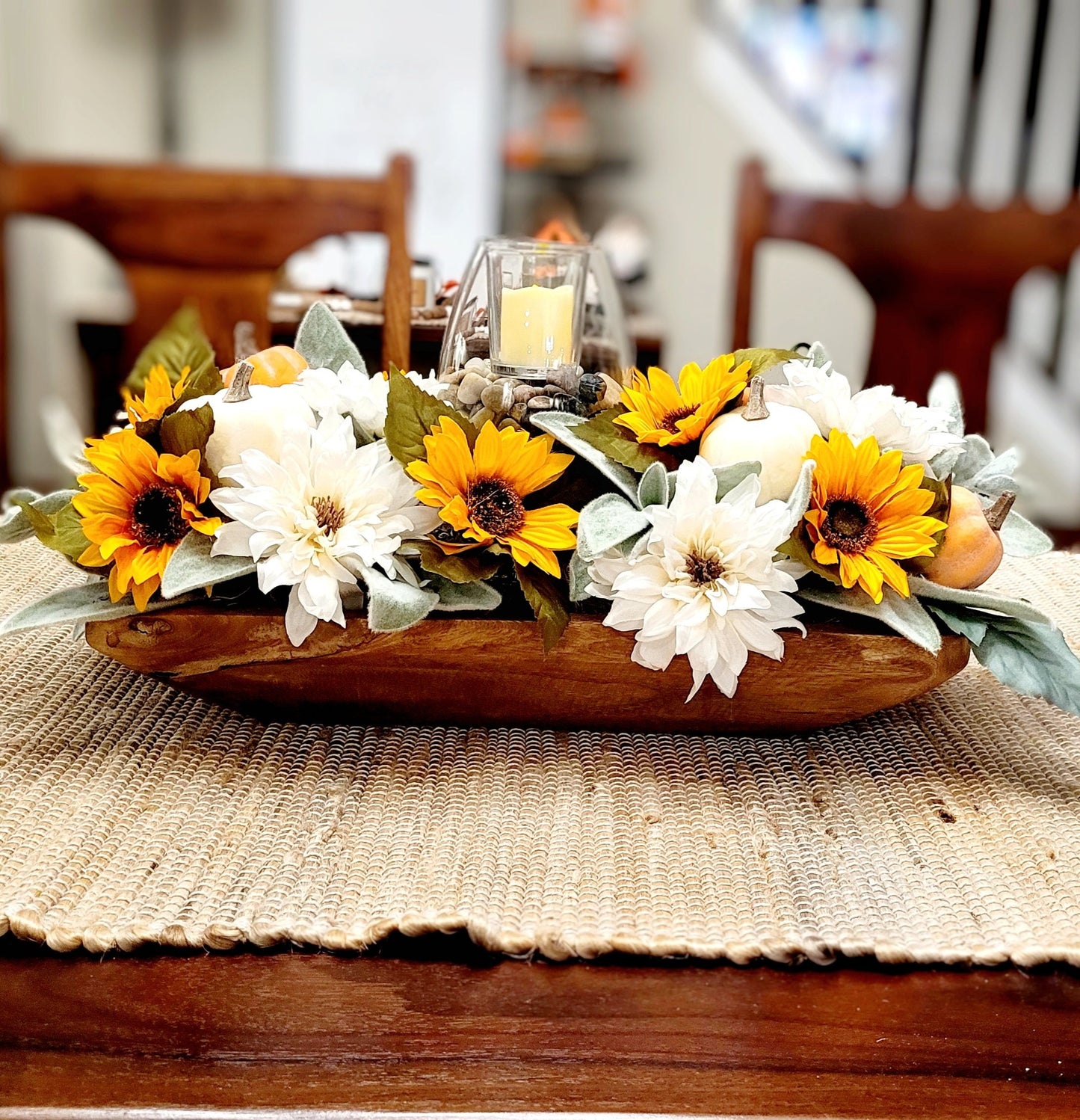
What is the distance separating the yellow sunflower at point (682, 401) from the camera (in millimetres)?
602

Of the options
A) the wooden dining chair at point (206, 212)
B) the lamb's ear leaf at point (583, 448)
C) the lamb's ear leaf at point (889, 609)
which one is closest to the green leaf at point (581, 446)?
the lamb's ear leaf at point (583, 448)

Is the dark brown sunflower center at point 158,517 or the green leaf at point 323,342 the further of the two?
the green leaf at point 323,342

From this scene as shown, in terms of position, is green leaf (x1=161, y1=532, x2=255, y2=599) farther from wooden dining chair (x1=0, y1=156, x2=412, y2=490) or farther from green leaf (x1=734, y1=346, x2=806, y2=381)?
wooden dining chair (x1=0, y1=156, x2=412, y2=490)

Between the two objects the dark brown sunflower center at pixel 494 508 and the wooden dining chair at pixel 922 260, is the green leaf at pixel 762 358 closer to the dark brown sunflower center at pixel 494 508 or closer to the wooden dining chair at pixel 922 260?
the dark brown sunflower center at pixel 494 508

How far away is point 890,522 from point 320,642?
287 mm

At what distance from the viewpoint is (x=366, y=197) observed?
61.3 inches

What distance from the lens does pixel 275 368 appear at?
679 millimetres

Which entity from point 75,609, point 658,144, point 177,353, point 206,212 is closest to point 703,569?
point 75,609

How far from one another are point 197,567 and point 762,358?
1.02ft

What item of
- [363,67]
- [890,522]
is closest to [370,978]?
[890,522]

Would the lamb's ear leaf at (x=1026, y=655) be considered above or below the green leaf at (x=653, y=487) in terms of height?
below

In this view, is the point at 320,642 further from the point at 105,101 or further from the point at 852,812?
the point at 105,101

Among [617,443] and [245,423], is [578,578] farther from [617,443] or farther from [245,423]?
[245,423]

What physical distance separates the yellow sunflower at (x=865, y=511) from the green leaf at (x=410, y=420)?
17cm
